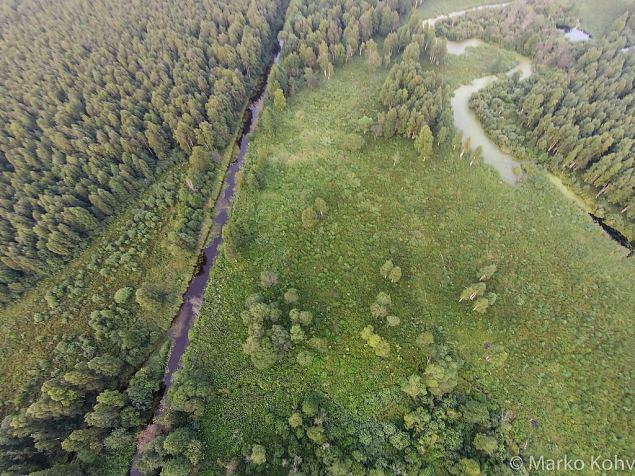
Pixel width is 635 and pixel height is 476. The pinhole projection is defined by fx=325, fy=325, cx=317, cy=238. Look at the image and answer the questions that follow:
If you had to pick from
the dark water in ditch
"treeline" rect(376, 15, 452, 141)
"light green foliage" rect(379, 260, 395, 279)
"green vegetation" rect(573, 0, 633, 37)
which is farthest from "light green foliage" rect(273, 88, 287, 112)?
"green vegetation" rect(573, 0, 633, 37)

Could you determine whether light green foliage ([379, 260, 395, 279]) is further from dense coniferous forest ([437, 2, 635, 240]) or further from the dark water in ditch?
dense coniferous forest ([437, 2, 635, 240])

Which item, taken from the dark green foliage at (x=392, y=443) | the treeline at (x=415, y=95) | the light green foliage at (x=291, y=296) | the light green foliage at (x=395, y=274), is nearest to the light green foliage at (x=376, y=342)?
the dark green foliage at (x=392, y=443)

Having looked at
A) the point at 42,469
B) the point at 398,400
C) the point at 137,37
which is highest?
the point at 137,37

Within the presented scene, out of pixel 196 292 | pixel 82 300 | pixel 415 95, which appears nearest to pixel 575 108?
pixel 415 95

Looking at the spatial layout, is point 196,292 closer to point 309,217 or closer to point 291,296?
point 291,296

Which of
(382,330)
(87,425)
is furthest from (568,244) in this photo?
(87,425)

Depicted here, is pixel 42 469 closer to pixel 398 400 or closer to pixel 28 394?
pixel 28 394

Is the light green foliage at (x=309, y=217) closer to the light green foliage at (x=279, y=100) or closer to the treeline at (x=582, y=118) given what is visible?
the light green foliage at (x=279, y=100)
